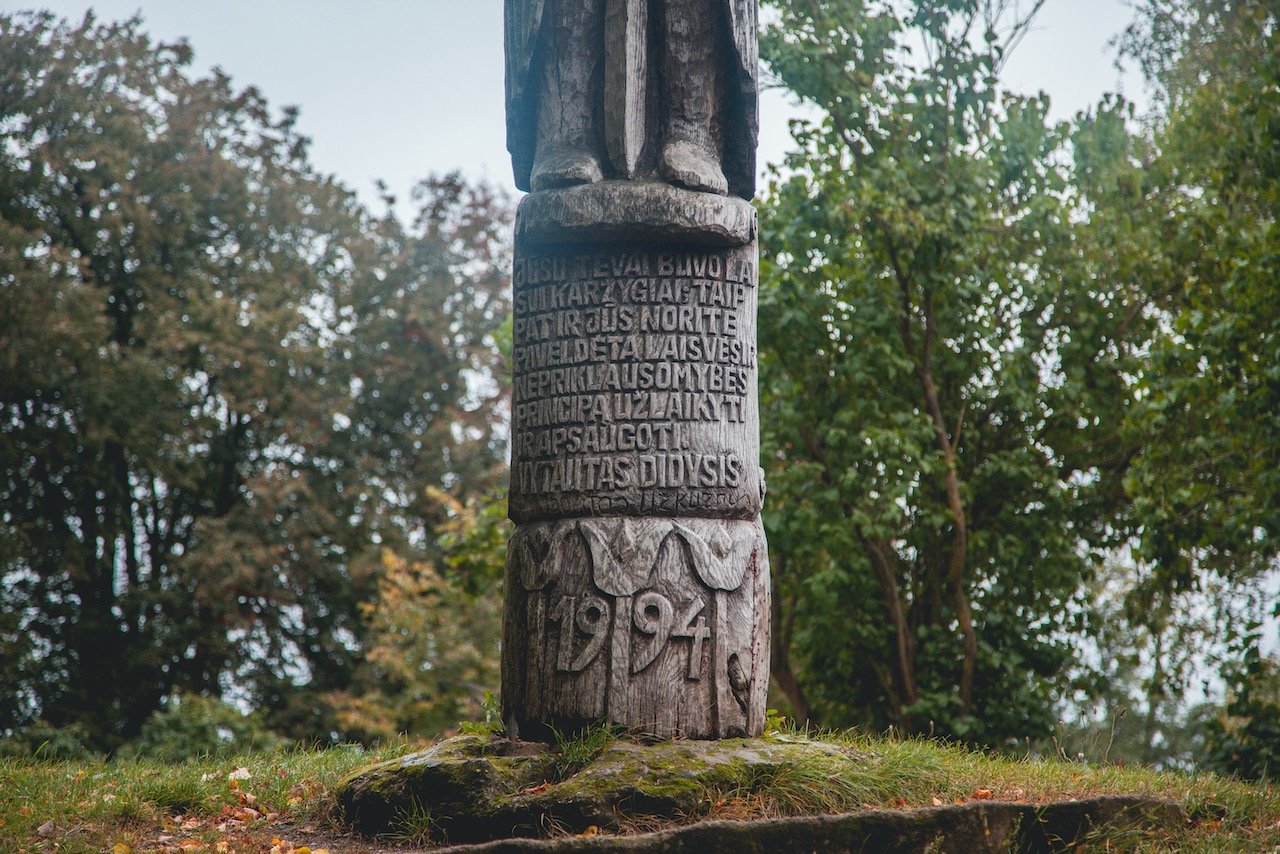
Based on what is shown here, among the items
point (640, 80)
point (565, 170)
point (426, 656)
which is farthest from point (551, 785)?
point (426, 656)

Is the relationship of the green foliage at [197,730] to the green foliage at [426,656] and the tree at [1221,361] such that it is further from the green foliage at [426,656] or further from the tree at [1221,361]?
the tree at [1221,361]

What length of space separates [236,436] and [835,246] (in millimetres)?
12067

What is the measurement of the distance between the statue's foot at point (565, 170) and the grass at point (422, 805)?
2.40 m

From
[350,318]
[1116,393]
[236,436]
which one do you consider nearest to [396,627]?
[236,436]

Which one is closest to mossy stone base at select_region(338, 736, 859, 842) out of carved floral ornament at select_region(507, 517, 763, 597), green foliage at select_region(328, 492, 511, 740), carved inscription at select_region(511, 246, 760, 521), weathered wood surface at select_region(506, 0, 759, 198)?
carved floral ornament at select_region(507, 517, 763, 597)

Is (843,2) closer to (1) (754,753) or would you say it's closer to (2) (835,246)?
(2) (835,246)

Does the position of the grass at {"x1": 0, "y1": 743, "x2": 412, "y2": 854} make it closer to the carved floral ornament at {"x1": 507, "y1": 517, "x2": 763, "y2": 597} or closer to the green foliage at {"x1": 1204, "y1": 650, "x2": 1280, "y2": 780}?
the carved floral ornament at {"x1": 507, "y1": 517, "x2": 763, "y2": 597}

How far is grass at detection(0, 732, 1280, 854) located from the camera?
4824 millimetres

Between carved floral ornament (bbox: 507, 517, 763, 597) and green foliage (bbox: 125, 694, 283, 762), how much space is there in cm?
908

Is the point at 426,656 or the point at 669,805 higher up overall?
the point at 669,805

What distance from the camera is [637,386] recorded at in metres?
5.66

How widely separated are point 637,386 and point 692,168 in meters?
1.01

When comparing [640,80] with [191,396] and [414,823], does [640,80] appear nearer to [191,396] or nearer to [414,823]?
[414,823]

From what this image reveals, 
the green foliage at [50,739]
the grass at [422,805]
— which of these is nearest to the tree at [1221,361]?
the grass at [422,805]
